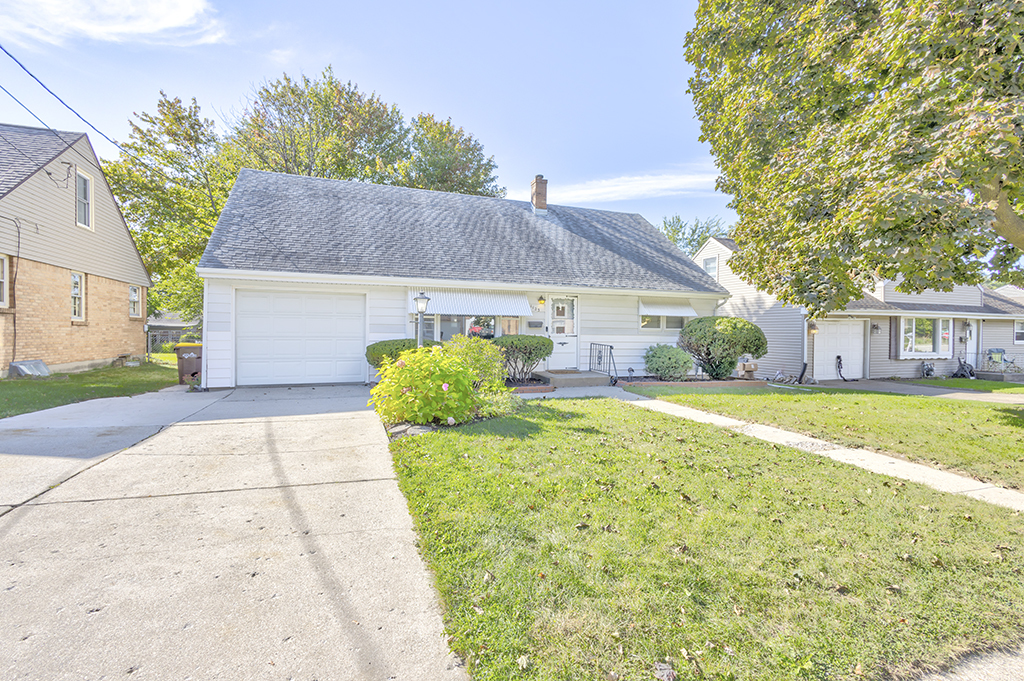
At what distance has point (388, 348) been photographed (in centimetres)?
1028

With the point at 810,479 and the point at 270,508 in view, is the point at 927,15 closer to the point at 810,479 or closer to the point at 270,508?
the point at 810,479

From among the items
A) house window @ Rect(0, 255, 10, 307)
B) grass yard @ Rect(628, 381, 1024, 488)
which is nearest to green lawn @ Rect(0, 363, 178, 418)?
house window @ Rect(0, 255, 10, 307)

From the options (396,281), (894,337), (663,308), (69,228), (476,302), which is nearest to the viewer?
(396,281)

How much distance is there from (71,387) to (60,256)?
5575mm

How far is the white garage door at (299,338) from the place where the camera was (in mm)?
10484

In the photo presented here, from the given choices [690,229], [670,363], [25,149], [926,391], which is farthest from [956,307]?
[25,149]

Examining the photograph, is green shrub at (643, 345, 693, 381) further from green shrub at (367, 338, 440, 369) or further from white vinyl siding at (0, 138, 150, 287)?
white vinyl siding at (0, 138, 150, 287)

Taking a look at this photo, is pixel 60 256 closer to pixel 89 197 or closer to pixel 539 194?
pixel 89 197

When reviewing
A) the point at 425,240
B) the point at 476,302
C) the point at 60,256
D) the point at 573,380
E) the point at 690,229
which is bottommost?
the point at 573,380

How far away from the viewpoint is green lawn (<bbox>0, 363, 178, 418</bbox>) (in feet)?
24.9

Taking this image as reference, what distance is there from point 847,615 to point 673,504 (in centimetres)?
138

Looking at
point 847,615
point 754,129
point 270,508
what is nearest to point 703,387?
point 754,129

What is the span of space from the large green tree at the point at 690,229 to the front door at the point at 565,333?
31.7m

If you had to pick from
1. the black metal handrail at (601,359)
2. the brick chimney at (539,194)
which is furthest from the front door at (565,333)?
the brick chimney at (539,194)
